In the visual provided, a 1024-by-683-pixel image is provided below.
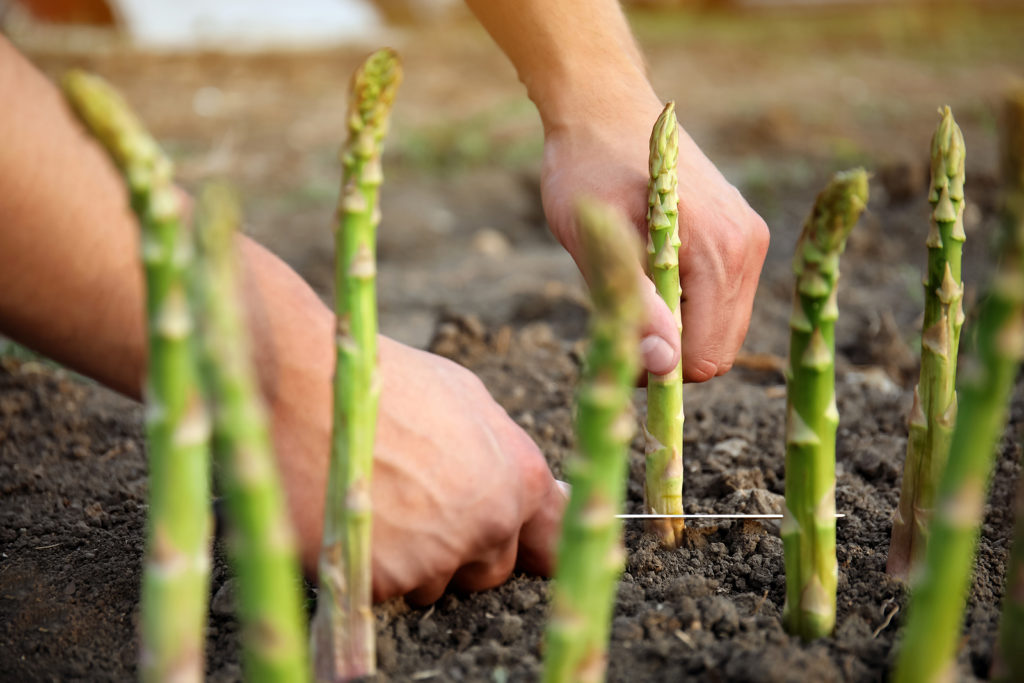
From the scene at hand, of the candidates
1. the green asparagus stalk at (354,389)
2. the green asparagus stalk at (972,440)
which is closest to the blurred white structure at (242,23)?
the green asparagus stalk at (354,389)

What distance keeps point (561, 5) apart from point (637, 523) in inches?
37.1

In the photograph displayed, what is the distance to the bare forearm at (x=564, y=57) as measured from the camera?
5.76 ft

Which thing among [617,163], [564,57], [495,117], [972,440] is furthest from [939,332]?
[495,117]

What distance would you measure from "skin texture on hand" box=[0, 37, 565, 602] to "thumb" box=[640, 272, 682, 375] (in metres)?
0.24

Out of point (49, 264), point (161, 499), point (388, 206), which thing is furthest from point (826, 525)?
point (388, 206)

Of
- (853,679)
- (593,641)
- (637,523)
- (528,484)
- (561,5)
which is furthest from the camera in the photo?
(561,5)

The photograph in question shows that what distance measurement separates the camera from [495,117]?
5766mm

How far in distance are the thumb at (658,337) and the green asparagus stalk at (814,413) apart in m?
0.36

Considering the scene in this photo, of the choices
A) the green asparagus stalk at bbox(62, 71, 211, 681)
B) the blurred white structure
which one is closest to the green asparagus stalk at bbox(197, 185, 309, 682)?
the green asparagus stalk at bbox(62, 71, 211, 681)

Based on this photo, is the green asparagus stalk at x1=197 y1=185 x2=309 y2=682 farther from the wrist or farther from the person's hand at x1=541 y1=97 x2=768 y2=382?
the wrist

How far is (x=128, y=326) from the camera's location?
1175 mm

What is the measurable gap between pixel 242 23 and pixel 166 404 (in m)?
7.72

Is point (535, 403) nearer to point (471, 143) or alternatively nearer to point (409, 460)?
point (409, 460)

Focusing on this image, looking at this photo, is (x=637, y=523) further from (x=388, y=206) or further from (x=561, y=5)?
(x=388, y=206)
